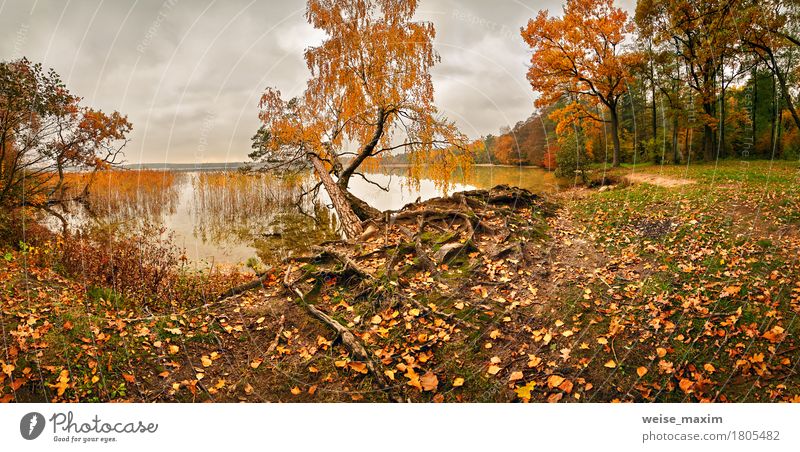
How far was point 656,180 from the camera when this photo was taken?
11.5m

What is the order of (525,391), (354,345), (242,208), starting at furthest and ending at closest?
(242,208)
(354,345)
(525,391)

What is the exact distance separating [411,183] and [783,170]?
10.5 metres

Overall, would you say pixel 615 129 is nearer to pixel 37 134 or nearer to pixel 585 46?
pixel 585 46

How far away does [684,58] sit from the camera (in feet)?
32.7

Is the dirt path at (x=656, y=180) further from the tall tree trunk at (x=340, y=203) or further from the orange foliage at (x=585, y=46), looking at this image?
the tall tree trunk at (x=340, y=203)

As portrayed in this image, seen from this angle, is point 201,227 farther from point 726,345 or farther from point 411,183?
point 726,345

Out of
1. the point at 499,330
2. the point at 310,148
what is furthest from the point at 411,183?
the point at 499,330

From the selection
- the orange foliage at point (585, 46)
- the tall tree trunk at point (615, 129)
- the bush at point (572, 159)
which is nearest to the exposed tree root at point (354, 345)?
the orange foliage at point (585, 46)

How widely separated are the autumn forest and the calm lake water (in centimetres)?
9

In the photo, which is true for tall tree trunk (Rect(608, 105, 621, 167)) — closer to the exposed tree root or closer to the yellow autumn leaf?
the yellow autumn leaf

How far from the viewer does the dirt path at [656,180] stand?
10.4 meters

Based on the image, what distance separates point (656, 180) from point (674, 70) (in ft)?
14.5

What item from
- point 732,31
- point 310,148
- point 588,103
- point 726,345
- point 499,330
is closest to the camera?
point 726,345

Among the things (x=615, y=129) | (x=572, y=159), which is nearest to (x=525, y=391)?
(x=572, y=159)
